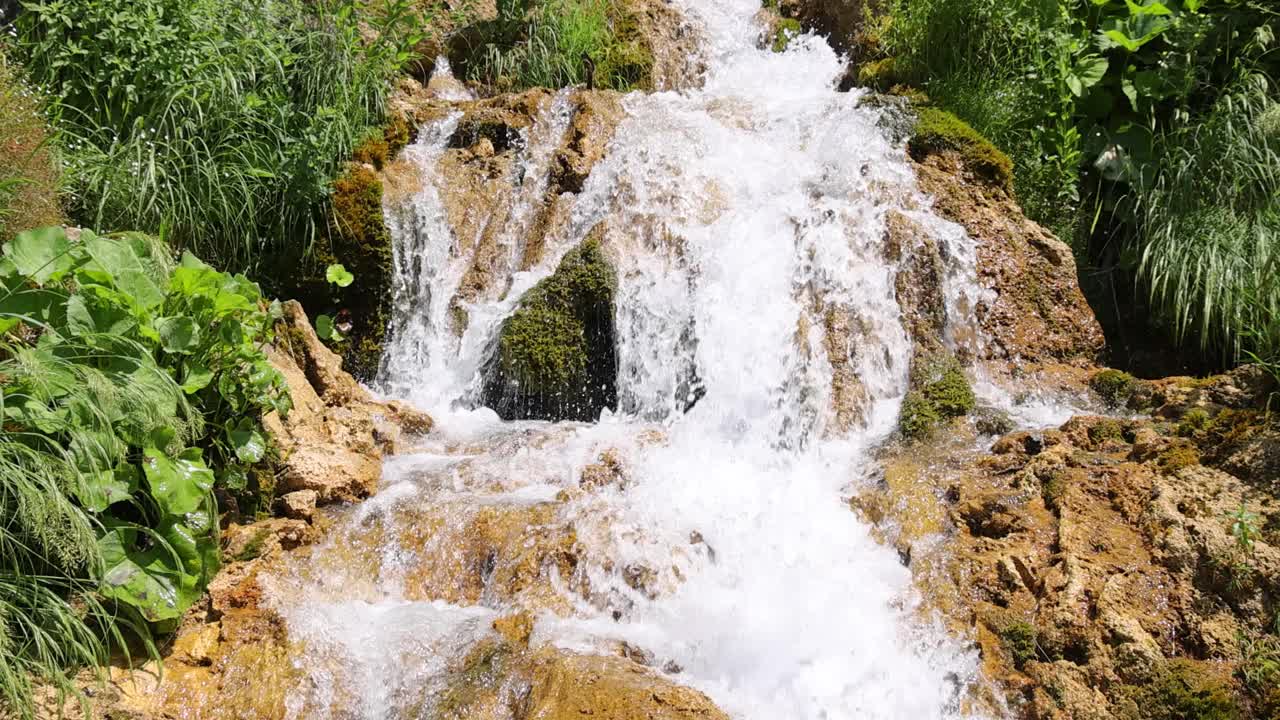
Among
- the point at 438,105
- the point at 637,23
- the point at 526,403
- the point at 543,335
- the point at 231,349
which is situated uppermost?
Result: the point at 637,23

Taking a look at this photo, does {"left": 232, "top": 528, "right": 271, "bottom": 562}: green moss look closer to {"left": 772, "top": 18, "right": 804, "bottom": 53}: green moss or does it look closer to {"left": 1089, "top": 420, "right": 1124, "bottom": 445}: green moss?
{"left": 1089, "top": 420, "right": 1124, "bottom": 445}: green moss

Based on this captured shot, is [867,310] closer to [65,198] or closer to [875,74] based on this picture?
[875,74]

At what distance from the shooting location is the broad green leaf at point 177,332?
4.00 m

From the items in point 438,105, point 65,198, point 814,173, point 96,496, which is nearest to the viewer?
point 96,496

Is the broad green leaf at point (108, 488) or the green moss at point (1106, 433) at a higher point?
the broad green leaf at point (108, 488)

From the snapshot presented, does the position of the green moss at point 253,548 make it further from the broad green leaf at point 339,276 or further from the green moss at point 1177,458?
the green moss at point 1177,458

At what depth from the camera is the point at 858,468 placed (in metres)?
5.21

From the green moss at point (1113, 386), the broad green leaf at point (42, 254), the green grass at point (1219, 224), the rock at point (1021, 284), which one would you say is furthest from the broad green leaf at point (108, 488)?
the green grass at point (1219, 224)

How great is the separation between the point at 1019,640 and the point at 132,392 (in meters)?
3.52

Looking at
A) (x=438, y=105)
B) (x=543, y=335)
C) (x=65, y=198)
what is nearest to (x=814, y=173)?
(x=543, y=335)

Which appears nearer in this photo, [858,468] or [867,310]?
[858,468]

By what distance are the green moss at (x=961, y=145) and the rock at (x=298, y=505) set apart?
15.7 feet

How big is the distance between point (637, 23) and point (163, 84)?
4.41 metres

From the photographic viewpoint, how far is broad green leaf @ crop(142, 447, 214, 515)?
3.76 meters
